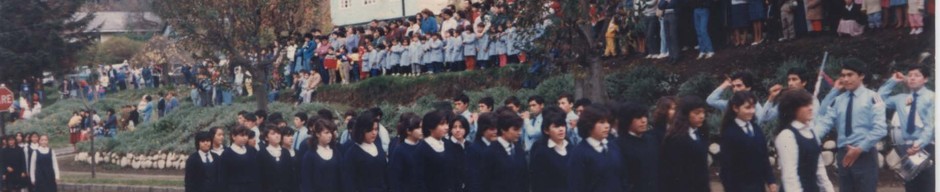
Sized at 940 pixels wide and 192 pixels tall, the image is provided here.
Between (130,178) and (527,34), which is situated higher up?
(527,34)

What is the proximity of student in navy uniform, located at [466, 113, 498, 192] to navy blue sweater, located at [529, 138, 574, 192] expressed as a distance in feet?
1.30

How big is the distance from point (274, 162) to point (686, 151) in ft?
16.8

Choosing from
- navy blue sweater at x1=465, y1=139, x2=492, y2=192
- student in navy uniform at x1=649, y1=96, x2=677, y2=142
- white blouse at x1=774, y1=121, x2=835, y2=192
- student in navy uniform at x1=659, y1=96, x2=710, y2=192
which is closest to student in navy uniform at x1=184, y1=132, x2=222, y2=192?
navy blue sweater at x1=465, y1=139, x2=492, y2=192

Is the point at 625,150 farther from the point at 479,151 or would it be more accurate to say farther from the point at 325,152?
the point at 325,152

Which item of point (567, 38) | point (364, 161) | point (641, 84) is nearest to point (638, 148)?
point (364, 161)

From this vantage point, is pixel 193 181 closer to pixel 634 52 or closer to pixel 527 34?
pixel 527 34

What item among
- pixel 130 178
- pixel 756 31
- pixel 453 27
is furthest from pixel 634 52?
pixel 130 178

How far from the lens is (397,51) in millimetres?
26812

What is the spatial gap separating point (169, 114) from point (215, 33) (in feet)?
27.5

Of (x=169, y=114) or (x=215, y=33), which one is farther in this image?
(x=169, y=114)

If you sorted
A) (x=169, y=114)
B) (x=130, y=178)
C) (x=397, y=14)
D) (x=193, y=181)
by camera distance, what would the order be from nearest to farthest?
(x=193, y=181), (x=130, y=178), (x=169, y=114), (x=397, y=14)

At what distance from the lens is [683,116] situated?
9.41m

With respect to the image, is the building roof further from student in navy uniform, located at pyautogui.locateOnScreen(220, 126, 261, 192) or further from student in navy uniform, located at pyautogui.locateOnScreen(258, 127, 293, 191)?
student in navy uniform, located at pyautogui.locateOnScreen(220, 126, 261, 192)

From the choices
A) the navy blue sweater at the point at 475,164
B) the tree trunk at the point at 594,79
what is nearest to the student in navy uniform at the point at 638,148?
the navy blue sweater at the point at 475,164
